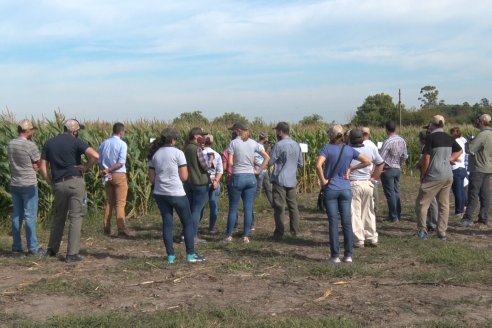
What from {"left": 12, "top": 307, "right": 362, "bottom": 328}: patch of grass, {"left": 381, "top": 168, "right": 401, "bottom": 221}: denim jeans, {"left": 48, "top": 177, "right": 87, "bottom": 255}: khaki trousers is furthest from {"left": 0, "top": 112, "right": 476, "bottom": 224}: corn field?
{"left": 12, "top": 307, "right": 362, "bottom": 328}: patch of grass

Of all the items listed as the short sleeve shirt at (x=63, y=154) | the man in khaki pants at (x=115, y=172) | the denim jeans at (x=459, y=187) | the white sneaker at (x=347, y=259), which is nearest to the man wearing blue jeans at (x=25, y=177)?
the short sleeve shirt at (x=63, y=154)

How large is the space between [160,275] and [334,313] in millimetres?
2437

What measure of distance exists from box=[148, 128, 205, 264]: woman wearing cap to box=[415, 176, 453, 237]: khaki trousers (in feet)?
12.1

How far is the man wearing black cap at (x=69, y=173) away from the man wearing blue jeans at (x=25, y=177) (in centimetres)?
40

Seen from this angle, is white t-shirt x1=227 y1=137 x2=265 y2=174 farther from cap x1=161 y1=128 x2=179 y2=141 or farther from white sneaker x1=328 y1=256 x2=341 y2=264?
white sneaker x1=328 y1=256 x2=341 y2=264

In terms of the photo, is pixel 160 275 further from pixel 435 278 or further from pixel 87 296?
pixel 435 278

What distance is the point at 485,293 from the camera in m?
6.33

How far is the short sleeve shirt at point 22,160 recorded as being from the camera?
27.1 ft

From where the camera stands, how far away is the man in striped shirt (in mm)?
10875

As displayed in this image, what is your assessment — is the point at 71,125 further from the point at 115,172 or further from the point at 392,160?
the point at 392,160

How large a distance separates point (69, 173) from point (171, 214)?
1.47 meters

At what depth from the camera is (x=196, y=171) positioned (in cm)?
889

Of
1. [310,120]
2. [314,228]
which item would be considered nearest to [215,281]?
[314,228]

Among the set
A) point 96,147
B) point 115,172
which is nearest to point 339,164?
point 115,172
